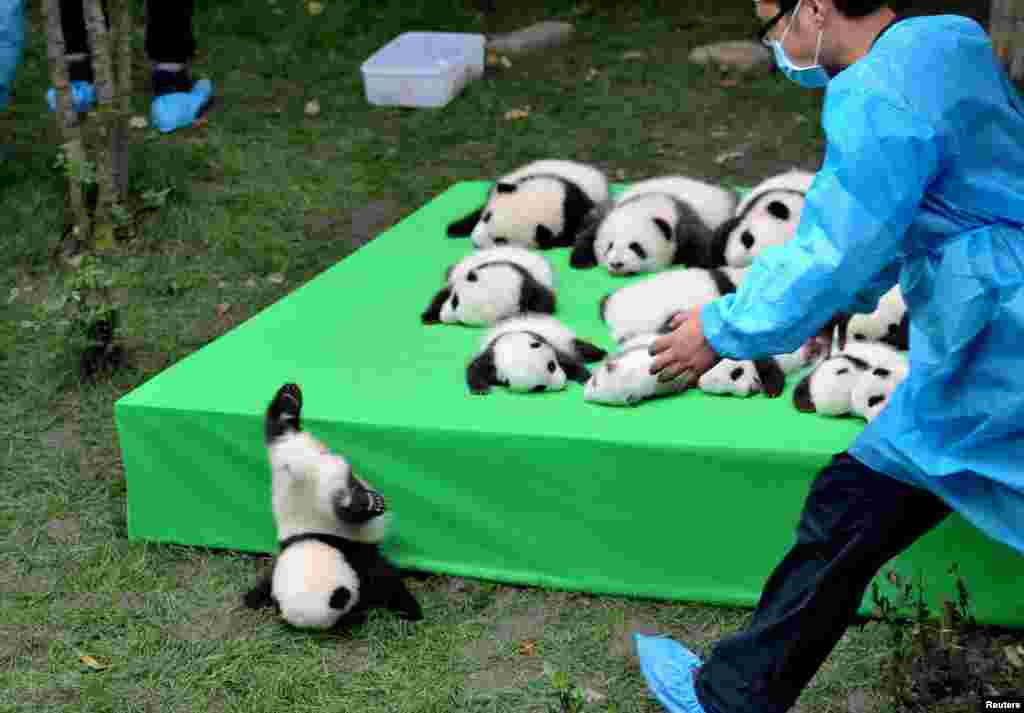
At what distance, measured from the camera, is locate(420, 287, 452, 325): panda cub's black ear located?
15.0 feet

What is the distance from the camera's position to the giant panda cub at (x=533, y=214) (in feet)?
17.3

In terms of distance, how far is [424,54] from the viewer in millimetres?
8641

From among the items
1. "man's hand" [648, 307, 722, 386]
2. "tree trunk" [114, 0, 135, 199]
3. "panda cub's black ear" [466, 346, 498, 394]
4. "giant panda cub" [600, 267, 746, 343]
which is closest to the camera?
"man's hand" [648, 307, 722, 386]

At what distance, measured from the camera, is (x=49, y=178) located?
694 centimetres

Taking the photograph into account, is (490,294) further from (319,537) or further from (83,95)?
(83,95)

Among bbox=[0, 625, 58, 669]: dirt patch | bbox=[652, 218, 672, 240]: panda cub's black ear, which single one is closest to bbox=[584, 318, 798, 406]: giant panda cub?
bbox=[652, 218, 672, 240]: panda cub's black ear

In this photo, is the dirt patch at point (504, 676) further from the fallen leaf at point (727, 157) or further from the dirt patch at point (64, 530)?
the fallen leaf at point (727, 157)

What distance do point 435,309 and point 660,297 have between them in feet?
2.65

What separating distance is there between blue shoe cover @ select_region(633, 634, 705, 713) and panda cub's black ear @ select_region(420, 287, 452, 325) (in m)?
1.61

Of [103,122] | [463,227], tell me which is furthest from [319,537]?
[103,122]

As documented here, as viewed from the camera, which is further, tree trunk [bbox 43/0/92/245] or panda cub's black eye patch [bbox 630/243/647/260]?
tree trunk [bbox 43/0/92/245]

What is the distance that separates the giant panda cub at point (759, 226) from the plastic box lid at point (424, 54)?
382 cm

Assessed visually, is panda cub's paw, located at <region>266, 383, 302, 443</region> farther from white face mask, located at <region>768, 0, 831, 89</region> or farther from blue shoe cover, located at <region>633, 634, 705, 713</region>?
white face mask, located at <region>768, 0, 831, 89</region>

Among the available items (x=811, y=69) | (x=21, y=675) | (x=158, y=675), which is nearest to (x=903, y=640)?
(x=811, y=69)
